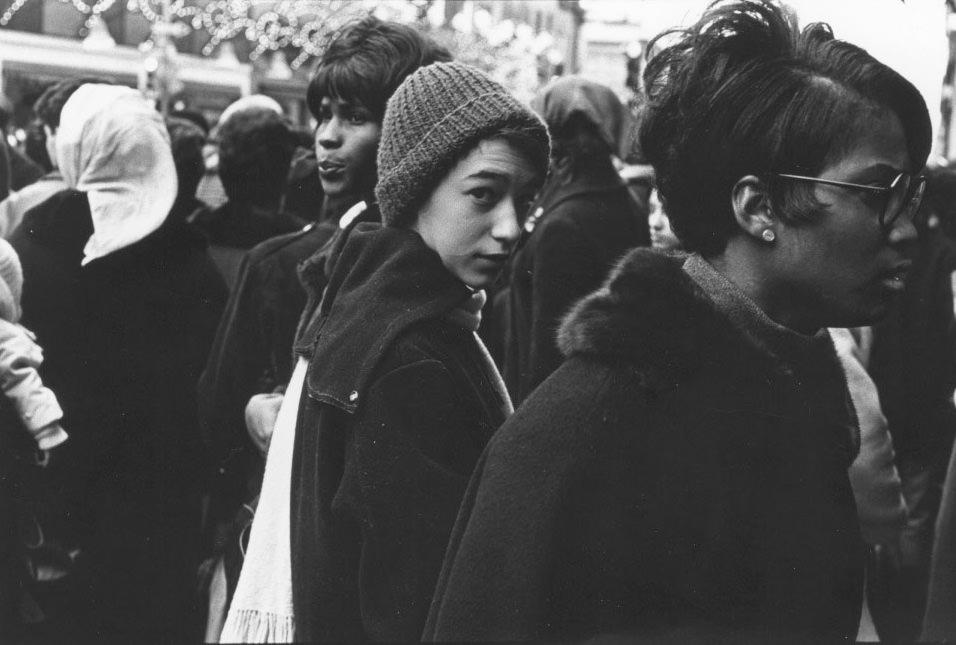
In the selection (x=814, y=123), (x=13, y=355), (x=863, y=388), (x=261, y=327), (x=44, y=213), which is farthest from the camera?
(x=44, y=213)

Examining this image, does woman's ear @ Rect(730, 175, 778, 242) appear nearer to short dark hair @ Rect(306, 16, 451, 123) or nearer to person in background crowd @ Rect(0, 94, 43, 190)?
short dark hair @ Rect(306, 16, 451, 123)

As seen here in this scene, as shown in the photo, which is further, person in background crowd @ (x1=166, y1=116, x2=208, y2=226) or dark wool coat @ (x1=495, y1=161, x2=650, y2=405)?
person in background crowd @ (x1=166, y1=116, x2=208, y2=226)

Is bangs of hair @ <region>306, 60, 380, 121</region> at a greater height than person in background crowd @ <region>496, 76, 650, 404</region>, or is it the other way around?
bangs of hair @ <region>306, 60, 380, 121</region>

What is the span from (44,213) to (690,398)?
337cm

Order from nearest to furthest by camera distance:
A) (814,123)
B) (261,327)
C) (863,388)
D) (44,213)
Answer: (814,123) → (863,388) → (261,327) → (44,213)

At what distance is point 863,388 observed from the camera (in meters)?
3.52

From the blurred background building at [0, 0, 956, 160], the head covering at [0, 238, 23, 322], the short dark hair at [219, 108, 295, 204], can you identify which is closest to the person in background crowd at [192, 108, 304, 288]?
the short dark hair at [219, 108, 295, 204]

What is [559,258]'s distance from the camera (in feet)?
16.1

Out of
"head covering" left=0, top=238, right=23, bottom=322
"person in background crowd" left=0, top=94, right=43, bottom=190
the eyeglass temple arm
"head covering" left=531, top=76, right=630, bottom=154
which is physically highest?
the eyeglass temple arm

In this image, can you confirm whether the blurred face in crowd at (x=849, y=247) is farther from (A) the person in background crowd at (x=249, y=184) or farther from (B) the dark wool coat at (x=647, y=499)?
(A) the person in background crowd at (x=249, y=184)

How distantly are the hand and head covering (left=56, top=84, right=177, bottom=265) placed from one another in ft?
4.13

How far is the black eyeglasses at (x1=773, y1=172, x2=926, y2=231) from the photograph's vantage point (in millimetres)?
1955

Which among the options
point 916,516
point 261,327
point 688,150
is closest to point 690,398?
point 688,150

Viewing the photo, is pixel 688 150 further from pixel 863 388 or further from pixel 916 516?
pixel 916 516
